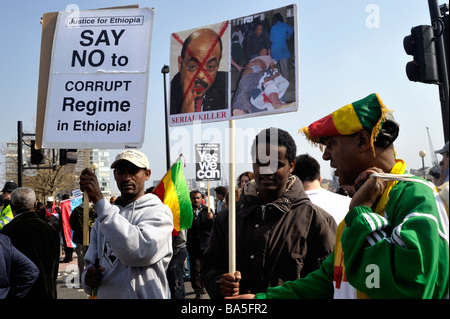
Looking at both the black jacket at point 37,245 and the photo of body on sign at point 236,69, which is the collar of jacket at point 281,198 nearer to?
A: the photo of body on sign at point 236,69

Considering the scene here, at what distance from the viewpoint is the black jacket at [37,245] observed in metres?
4.36

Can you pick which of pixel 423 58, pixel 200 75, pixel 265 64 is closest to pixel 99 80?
pixel 200 75

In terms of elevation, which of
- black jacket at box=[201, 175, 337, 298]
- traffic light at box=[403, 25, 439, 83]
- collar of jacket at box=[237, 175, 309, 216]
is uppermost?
traffic light at box=[403, 25, 439, 83]

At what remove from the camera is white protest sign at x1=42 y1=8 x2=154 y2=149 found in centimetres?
345

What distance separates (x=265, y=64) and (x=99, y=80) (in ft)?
4.23

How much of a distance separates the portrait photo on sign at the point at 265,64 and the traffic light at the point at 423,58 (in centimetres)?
421

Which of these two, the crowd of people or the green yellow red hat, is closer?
the crowd of people

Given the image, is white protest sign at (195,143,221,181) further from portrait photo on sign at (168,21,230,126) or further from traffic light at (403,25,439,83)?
portrait photo on sign at (168,21,230,126)

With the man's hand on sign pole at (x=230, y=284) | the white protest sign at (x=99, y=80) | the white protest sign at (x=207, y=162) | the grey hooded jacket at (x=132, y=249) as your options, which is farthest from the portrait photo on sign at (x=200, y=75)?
the white protest sign at (x=207, y=162)

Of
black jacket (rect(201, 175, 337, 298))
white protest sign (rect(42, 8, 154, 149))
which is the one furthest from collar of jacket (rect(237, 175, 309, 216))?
white protest sign (rect(42, 8, 154, 149))

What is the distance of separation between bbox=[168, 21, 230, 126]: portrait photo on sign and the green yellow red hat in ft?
3.77
